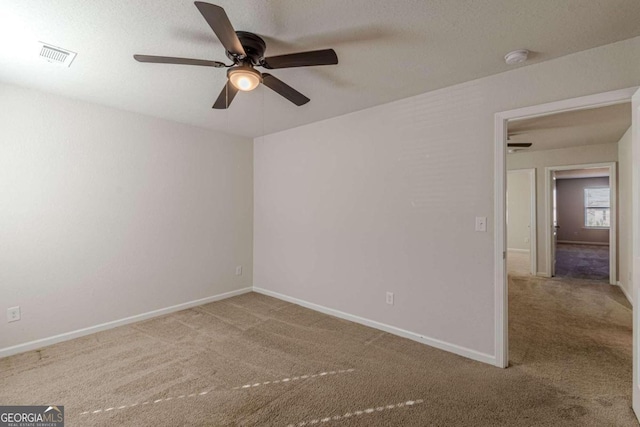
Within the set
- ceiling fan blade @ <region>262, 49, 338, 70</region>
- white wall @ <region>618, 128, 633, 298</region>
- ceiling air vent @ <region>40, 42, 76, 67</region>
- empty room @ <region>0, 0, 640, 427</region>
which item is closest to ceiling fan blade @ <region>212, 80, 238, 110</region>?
empty room @ <region>0, 0, 640, 427</region>

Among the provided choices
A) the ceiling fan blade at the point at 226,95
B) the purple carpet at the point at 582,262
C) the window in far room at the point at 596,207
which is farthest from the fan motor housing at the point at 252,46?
the window in far room at the point at 596,207

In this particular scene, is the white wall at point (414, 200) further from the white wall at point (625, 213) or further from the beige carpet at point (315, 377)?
the white wall at point (625, 213)

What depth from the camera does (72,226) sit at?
291 cm

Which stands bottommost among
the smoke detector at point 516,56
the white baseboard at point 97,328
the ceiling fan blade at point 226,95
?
the white baseboard at point 97,328

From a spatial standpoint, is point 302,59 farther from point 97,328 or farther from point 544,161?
point 544,161

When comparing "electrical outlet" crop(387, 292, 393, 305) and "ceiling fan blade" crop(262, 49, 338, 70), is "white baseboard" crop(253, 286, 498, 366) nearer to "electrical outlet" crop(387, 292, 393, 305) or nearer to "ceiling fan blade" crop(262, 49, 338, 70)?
"electrical outlet" crop(387, 292, 393, 305)

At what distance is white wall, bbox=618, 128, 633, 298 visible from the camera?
13.1 ft

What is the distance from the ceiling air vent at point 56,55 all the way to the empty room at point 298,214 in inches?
1.0

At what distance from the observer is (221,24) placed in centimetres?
141

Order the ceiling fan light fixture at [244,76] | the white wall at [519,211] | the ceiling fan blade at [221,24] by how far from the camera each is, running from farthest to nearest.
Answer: the white wall at [519,211] → the ceiling fan light fixture at [244,76] → the ceiling fan blade at [221,24]

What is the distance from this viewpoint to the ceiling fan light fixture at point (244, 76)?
70.1 inches

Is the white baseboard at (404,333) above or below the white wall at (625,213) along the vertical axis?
below

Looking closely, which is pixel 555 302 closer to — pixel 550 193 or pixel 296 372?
pixel 550 193

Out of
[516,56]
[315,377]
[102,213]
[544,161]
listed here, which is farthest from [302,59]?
[544,161]
